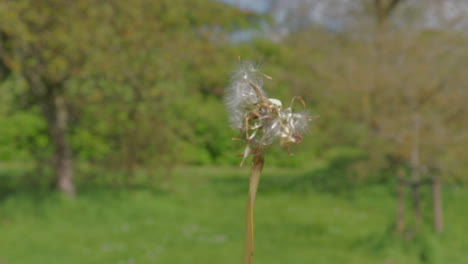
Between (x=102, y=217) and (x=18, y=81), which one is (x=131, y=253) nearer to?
(x=102, y=217)

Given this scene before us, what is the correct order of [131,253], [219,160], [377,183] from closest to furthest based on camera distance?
1. [131,253]
2. [377,183]
3. [219,160]

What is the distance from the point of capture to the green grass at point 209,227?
6.72 m

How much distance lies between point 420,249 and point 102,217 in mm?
5299

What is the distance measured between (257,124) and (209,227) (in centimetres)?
813

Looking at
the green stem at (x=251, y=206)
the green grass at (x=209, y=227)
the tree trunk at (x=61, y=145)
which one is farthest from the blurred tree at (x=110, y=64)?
the green stem at (x=251, y=206)

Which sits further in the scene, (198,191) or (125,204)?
(198,191)

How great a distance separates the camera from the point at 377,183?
40.3 ft

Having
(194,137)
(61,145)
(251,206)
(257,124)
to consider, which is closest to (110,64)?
(61,145)

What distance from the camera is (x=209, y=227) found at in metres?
9.09

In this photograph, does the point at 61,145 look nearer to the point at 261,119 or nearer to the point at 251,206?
the point at 261,119

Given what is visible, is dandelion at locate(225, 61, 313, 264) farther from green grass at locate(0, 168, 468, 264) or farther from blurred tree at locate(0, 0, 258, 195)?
blurred tree at locate(0, 0, 258, 195)

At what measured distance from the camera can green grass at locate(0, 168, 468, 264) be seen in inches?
265

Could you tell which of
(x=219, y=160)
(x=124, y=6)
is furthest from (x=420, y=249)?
(x=219, y=160)

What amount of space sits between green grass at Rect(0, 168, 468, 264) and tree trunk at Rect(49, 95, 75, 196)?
0.37 meters
